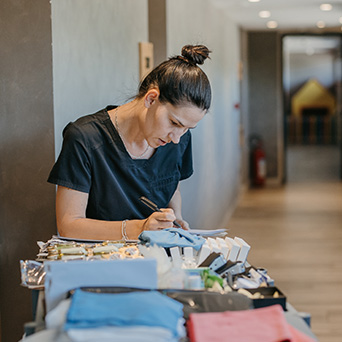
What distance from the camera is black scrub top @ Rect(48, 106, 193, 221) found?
2242 millimetres

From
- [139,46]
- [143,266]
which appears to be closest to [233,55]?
[139,46]

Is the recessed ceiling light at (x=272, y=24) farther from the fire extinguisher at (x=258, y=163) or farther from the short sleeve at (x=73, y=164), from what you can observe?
the short sleeve at (x=73, y=164)

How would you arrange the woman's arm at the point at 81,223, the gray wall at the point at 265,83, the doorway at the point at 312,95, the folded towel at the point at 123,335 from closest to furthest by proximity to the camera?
the folded towel at the point at 123,335, the woman's arm at the point at 81,223, the gray wall at the point at 265,83, the doorway at the point at 312,95

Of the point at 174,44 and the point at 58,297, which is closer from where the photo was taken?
the point at 58,297

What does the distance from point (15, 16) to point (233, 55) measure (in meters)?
6.28

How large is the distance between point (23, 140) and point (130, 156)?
56cm

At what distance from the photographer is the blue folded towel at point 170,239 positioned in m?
1.81

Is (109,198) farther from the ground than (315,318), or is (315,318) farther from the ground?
(109,198)

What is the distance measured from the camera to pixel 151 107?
2248 millimetres

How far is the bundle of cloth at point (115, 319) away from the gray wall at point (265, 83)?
959 centimetres

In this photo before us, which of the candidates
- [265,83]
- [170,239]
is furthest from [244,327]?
[265,83]

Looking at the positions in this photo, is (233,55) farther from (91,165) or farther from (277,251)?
(91,165)

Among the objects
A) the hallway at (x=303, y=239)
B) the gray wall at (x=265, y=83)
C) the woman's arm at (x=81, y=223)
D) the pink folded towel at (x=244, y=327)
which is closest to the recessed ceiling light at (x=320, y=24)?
the gray wall at (x=265, y=83)

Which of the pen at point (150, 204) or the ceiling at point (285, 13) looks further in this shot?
the ceiling at point (285, 13)
